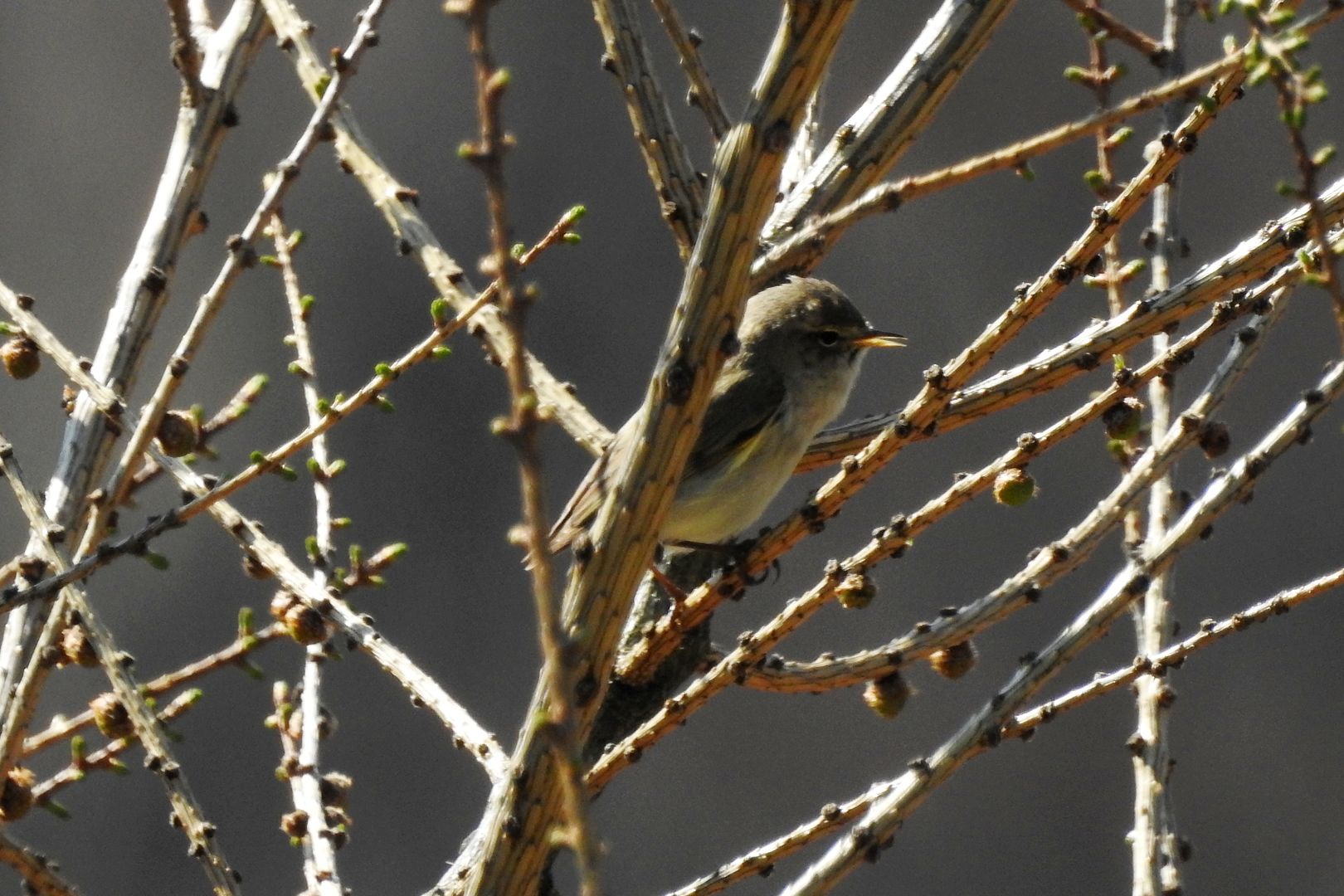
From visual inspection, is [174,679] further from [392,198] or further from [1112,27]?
[1112,27]

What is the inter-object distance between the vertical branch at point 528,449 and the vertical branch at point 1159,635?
1.66 meters

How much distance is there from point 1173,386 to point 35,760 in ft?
16.7

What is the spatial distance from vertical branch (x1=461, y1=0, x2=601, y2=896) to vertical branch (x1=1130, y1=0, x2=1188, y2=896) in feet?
5.44

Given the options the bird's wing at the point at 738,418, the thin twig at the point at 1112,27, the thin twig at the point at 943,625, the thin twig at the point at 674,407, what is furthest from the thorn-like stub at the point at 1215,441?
the bird's wing at the point at 738,418

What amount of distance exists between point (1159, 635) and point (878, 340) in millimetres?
1766

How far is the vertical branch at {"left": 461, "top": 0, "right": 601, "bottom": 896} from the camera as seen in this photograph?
1366 mm

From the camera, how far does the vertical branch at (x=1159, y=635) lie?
2904 millimetres

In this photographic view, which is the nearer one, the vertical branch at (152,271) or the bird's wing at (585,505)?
the vertical branch at (152,271)

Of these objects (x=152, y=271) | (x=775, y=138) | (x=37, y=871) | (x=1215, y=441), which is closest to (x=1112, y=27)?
(x=1215, y=441)

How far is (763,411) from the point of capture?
4590mm

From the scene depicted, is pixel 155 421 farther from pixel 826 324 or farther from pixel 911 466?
pixel 911 466

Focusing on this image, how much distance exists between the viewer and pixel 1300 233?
2.81 meters

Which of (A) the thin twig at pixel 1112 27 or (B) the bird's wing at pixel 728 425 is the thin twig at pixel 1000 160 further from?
(B) the bird's wing at pixel 728 425

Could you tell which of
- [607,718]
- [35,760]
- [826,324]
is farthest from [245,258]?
[35,760]
